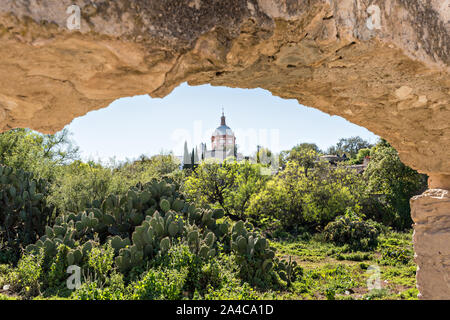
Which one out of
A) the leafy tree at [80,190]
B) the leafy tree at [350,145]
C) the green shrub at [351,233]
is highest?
the leafy tree at [350,145]

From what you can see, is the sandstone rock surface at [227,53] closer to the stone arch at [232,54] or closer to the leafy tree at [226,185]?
the stone arch at [232,54]

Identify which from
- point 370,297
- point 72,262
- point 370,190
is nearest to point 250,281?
point 370,297

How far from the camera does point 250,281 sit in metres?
4.44

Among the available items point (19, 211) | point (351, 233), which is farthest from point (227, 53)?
point (351, 233)

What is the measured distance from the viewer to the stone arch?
110 cm

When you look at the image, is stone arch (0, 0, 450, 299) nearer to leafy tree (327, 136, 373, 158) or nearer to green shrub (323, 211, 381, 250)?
green shrub (323, 211, 381, 250)

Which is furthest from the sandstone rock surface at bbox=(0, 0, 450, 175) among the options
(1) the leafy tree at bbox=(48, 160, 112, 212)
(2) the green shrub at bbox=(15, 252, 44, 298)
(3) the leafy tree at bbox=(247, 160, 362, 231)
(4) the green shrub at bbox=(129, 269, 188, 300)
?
(3) the leafy tree at bbox=(247, 160, 362, 231)

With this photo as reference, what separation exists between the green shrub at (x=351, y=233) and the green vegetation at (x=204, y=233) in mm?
31

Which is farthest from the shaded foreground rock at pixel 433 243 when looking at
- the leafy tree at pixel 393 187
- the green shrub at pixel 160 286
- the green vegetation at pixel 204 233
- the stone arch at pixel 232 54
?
the leafy tree at pixel 393 187

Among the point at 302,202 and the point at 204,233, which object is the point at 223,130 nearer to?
the point at 302,202

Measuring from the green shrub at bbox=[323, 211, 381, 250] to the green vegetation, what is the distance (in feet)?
0.10

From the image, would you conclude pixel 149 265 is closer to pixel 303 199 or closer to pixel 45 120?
pixel 45 120

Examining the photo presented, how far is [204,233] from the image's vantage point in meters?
5.02

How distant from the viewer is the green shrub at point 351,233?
28.6ft
